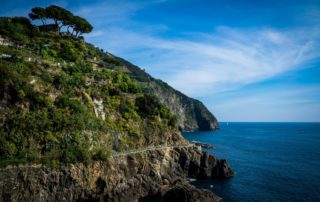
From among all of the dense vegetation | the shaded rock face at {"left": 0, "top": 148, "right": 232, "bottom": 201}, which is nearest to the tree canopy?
the dense vegetation

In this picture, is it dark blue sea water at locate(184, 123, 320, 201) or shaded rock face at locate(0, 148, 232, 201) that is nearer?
shaded rock face at locate(0, 148, 232, 201)

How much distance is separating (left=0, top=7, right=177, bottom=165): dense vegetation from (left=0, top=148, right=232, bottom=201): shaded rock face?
197cm

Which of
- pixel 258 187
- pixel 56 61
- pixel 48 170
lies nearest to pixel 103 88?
pixel 56 61

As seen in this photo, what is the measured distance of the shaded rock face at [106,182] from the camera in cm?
3575

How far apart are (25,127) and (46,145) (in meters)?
4.39

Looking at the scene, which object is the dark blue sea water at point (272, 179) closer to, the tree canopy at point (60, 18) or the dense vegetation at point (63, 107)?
the dense vegetation at point (63, 107)

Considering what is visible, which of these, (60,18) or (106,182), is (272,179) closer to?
(106,182)

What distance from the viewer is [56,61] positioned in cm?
5722

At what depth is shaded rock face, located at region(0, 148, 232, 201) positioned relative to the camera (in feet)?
117

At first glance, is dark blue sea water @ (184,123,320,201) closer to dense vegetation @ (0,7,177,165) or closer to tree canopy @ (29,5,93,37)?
dense vegetation @ (0,7,177,165)

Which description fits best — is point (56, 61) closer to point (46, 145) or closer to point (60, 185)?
point (46, 145)

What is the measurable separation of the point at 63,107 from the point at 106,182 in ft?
52.8

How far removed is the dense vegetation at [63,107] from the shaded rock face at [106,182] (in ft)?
6.45

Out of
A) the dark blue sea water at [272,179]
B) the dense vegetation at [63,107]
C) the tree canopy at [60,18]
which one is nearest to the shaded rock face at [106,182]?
the dense vegetation at [63,107]
